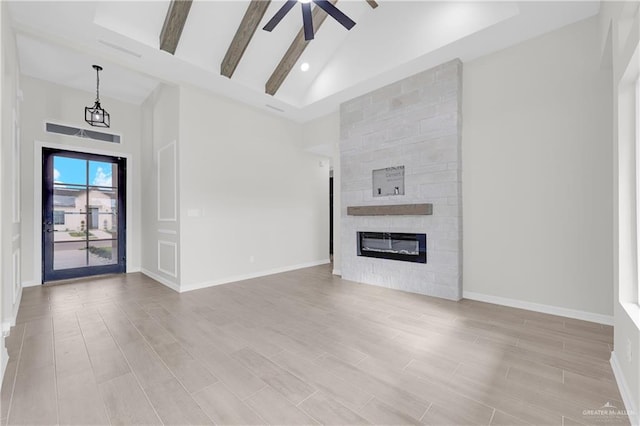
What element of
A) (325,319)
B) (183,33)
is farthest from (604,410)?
(183,33)

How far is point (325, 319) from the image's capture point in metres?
3.03

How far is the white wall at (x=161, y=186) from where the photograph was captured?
4370mm

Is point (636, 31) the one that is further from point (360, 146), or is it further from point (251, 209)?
point (251, 209)

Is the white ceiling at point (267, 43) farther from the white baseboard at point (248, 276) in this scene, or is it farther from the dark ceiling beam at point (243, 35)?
the white baseboard at point (248, 276)

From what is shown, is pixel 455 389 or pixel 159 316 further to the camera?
pixel 159 316

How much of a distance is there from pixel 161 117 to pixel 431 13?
445 centimetres

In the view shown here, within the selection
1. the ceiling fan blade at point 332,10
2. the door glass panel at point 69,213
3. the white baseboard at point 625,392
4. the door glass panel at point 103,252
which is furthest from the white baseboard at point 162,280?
the white baseboard at point 625,392

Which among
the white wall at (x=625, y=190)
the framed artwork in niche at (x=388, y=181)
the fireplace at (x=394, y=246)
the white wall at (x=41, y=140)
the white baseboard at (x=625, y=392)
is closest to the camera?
the white baseboard at (x=625, y=392)

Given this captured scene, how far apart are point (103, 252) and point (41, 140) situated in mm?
2133

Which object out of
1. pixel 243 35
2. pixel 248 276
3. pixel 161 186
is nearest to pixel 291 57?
pixel 243 35

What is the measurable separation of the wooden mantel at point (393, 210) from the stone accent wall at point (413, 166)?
0.11 metres

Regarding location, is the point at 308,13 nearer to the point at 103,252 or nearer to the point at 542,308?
the point at 542,308

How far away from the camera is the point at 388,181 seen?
14.3 ft

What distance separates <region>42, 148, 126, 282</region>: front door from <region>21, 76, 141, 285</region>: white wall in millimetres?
107
